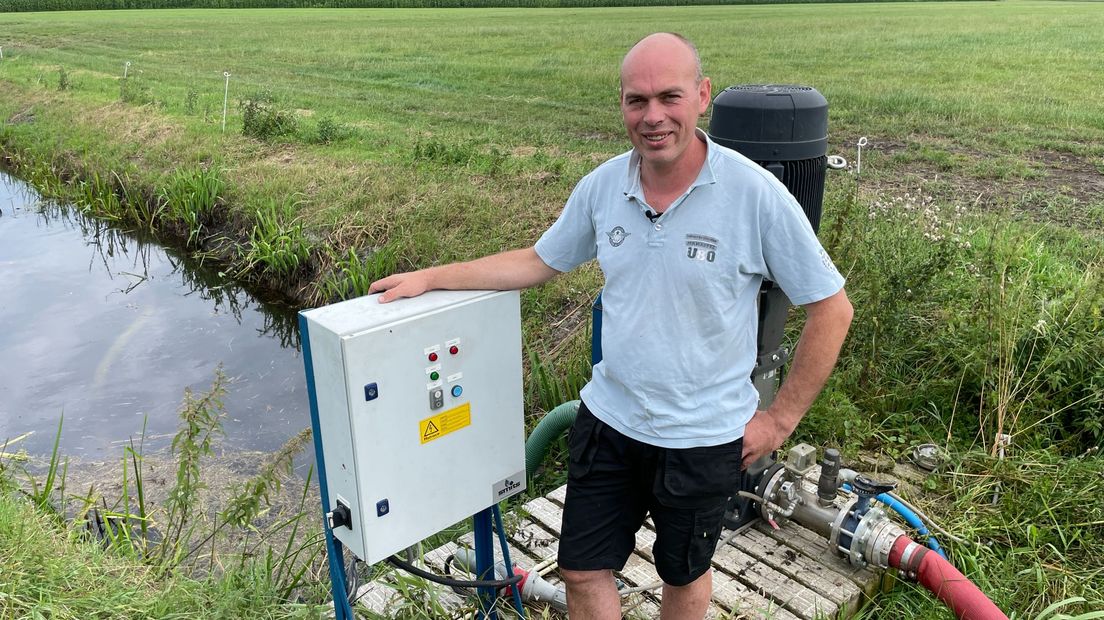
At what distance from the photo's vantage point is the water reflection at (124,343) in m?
5.64

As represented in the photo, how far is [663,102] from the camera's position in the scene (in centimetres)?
202

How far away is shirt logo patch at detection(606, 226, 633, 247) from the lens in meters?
2.15

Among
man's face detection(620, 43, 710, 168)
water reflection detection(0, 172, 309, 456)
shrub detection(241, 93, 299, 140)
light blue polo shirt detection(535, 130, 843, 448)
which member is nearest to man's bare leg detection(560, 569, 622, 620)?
light blue polo shirt detection(535, 130, 843, 448)

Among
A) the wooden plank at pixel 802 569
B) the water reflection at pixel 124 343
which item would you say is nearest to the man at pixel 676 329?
the wooden plank at pixel 802 569

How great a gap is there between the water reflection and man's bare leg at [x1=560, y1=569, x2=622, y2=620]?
3.54 metres

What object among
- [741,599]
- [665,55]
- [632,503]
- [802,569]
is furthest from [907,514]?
[665,55]

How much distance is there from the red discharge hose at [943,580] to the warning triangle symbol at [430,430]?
1.56 m

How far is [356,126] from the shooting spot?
11.0 metres

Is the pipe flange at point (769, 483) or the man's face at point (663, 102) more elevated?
the man's face at point (663, 102)

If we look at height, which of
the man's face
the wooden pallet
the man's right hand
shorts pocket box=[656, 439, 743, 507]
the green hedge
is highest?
the green hedge

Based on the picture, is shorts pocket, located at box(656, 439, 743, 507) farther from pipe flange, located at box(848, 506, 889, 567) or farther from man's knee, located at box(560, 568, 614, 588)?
pipe flange, located at box(848, 506, 889, 567)

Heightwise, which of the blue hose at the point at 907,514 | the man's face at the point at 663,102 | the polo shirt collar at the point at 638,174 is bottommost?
the blue hose at the point at 907,514

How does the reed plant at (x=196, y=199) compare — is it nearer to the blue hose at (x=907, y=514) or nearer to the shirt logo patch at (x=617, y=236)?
the shirt logo patch at (x=617, y=236)

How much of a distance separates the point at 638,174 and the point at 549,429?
134 cm
